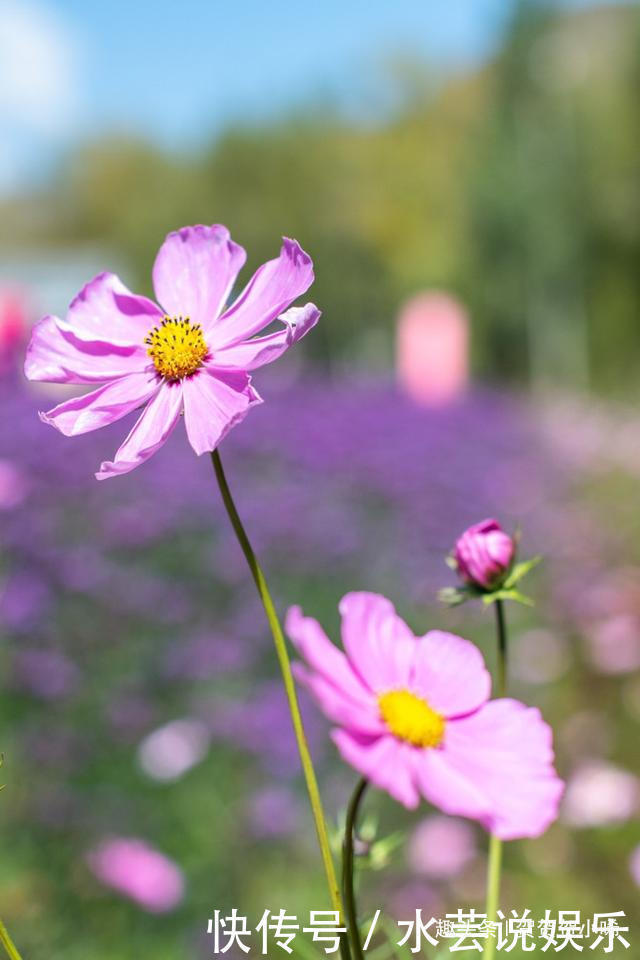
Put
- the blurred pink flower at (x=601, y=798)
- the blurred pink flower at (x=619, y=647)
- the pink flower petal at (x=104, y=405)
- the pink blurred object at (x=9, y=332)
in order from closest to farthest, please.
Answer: the pink flower petal at (x=104, y=405) < the blurred pink flower at (x=601, y=798) < the pink blurred object at (x=9, y=332) < the blurred pink flower at (x=619, y=647)

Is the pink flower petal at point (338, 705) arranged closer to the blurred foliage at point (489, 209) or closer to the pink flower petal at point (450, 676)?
the pink flower petal at point (450, 676)

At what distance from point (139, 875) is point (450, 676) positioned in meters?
1.19

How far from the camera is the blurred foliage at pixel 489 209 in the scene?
14398 millimetres

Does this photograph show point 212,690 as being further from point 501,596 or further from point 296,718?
point 296,718

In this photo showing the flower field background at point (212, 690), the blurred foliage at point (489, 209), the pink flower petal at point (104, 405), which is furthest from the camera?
the blurred foliage at point (489, 209)

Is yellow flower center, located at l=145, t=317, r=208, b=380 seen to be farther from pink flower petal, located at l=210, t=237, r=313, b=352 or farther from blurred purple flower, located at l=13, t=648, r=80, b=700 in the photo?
blurred purple flower, located at l=13, t=648, r=80, b=700

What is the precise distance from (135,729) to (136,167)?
2858 centimetres

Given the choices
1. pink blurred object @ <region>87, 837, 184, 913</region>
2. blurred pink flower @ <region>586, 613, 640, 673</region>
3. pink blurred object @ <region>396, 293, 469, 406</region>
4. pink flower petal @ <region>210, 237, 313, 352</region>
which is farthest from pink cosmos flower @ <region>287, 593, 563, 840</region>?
pink blurred object @ <region>396, 293, 469, 406</region>

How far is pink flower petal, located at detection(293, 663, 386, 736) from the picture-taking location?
315 millimetres

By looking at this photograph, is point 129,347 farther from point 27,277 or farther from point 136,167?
point 136,167

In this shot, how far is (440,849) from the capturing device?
2090mm

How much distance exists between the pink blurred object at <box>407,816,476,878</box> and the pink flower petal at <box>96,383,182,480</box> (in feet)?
5.82

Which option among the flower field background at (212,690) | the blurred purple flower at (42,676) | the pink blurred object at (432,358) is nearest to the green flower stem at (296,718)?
the flower field background at (212,690)

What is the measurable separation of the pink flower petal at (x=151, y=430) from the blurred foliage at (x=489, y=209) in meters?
14.3
